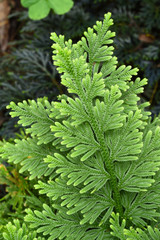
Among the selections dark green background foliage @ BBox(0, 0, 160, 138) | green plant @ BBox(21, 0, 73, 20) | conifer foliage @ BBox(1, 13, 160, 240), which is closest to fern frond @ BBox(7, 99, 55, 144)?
conifer foliage @ BBox(1, 13, 160, 240)

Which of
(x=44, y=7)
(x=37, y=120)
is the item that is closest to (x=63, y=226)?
(x=37, y=120)

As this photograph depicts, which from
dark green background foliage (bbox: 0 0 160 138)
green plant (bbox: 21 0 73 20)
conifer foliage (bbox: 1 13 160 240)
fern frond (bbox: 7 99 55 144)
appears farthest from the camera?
dark green background foliage (bbox: 0 0 160 138)

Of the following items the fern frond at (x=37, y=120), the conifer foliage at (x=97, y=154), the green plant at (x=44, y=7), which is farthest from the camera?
the green plant at (x=44, y=7)

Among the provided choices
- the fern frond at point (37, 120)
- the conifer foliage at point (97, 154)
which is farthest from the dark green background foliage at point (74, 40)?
the conifer foliage at point (97, 154)

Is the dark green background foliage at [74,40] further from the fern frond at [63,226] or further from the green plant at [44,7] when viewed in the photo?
the fern frond at [63,226]

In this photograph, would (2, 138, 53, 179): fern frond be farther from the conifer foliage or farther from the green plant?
the green plant

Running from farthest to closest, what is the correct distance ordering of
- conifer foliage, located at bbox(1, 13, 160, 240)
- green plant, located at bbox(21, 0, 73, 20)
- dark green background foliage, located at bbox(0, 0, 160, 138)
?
dark green background foliage, located at bbox(0, 0, 160, 138) → green plant, located at bbox(21, 0, 73, 20) → conifer foliage, located at bbox(1, 13, 160, 240)
